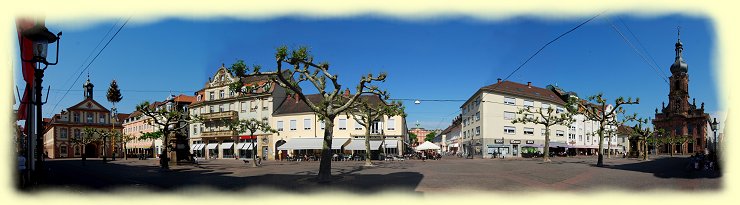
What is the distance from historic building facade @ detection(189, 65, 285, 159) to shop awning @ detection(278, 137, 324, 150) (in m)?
3.57

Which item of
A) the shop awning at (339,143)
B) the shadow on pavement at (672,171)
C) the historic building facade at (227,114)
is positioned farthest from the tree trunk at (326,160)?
the historic building facade at (227,114)

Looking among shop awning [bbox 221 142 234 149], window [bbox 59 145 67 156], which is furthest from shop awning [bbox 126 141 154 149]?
shop awning [bbox 221 142 234 149]

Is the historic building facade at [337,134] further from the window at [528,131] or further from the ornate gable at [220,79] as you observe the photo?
the window at [528,131]

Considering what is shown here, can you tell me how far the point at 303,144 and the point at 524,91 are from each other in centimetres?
3493

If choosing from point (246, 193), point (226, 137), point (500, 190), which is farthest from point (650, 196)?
point (226, 137)

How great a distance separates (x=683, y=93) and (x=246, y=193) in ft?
251

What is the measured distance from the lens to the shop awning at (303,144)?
54.3 meters

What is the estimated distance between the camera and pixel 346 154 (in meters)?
51.2

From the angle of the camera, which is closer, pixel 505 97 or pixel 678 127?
pixel 505 97

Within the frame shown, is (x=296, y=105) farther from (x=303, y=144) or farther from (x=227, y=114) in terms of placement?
(x=227, y=114)

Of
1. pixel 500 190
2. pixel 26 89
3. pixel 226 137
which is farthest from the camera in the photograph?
pixel 226 137

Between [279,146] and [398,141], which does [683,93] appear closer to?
[398,141]

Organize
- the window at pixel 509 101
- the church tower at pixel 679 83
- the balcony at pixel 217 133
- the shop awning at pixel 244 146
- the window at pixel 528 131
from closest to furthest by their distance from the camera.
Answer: the church tower at pixel 679 83
the shop awning at pixel 244 146
the balcony at pixel 217 133
the window at pixel 509 101
the window at pixel 528 131

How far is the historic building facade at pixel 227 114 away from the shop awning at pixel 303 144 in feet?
11.7
